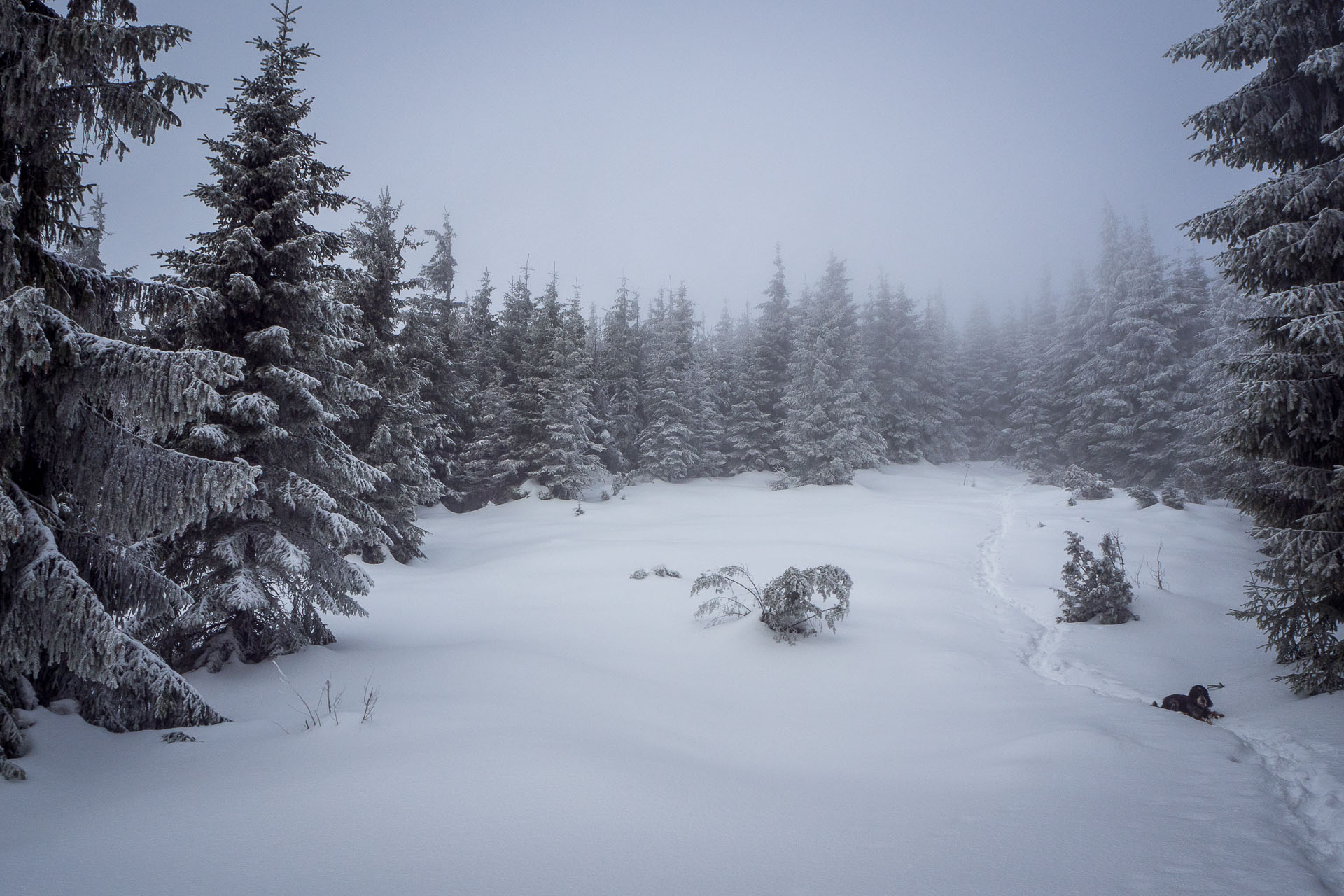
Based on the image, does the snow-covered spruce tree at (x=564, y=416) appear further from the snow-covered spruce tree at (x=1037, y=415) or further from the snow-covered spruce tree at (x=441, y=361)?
the snow-covered spruce tree at (x=1037, y=415)

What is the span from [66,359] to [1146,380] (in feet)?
131

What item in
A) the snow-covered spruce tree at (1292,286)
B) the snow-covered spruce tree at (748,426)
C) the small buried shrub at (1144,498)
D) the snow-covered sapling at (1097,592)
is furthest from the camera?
the snow-covered spruce tree at (748,426)

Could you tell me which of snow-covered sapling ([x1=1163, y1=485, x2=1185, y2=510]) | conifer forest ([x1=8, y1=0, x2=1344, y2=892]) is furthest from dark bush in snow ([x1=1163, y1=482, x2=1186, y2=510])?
conifer forest ([x1=8, y1=0, x2=1344, y2=892])

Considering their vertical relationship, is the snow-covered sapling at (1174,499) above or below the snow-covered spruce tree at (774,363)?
below

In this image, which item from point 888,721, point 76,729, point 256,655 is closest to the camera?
point 76,729

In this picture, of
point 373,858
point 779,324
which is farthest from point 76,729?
point 779,324

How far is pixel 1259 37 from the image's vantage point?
729cm

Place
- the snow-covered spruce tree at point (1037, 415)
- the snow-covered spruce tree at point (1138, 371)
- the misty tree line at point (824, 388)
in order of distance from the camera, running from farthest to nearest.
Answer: the snow-covered spruce tree at point (1037, 415)
the snow-covered spruce tree at point (1138, 371)
the misty tree line at point (824, 388)

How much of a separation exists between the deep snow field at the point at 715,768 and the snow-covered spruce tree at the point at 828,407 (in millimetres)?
19308

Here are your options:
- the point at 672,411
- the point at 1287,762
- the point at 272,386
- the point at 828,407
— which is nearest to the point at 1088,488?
the point at 828,407

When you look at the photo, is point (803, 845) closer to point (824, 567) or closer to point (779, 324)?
point (824, 567)

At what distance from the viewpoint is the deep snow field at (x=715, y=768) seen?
3119 millimetres

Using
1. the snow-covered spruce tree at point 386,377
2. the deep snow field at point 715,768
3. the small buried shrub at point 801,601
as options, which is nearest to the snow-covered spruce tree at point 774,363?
the snow-covered spruce tree at point 386,377

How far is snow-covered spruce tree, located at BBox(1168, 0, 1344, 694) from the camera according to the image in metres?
6.36
